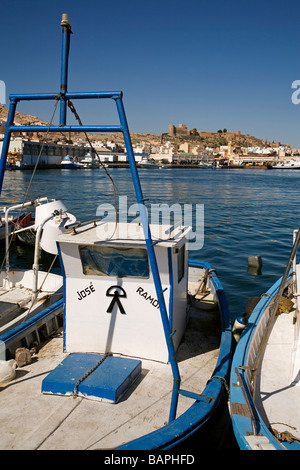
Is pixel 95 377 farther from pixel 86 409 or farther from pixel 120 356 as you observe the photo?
pixel 120 356

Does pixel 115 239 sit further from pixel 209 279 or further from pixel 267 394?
pixel 209 279

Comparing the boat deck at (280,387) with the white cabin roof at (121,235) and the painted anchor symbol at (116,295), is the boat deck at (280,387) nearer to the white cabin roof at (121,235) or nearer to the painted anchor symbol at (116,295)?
the painted anchor symbol at (116,295)

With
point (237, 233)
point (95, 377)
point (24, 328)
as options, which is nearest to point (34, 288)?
point (24, 328)

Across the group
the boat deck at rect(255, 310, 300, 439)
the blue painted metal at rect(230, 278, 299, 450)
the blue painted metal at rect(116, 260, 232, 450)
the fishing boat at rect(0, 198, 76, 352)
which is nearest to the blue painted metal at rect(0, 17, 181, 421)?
the blue painted metal at rect(116, 260, 232, 450)

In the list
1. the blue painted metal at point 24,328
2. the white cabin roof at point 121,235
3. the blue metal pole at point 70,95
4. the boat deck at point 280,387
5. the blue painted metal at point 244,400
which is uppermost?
the blue metal pole at point 70,95

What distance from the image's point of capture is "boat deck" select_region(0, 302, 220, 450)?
4.58m

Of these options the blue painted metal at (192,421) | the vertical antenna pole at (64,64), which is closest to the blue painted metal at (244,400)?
the blue painted metal at (192,421)

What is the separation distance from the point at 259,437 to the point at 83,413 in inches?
93.8

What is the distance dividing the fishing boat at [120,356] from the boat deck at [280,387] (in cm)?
74

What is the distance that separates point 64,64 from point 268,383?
592 cm

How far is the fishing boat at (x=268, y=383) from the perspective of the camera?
4523 millimetres

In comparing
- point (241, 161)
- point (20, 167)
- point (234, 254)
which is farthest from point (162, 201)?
point (241, 161)

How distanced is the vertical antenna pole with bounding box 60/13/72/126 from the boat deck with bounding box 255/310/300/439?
527 centimetres

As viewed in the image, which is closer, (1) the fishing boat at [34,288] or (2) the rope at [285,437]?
(2) the rope at [285,437]
